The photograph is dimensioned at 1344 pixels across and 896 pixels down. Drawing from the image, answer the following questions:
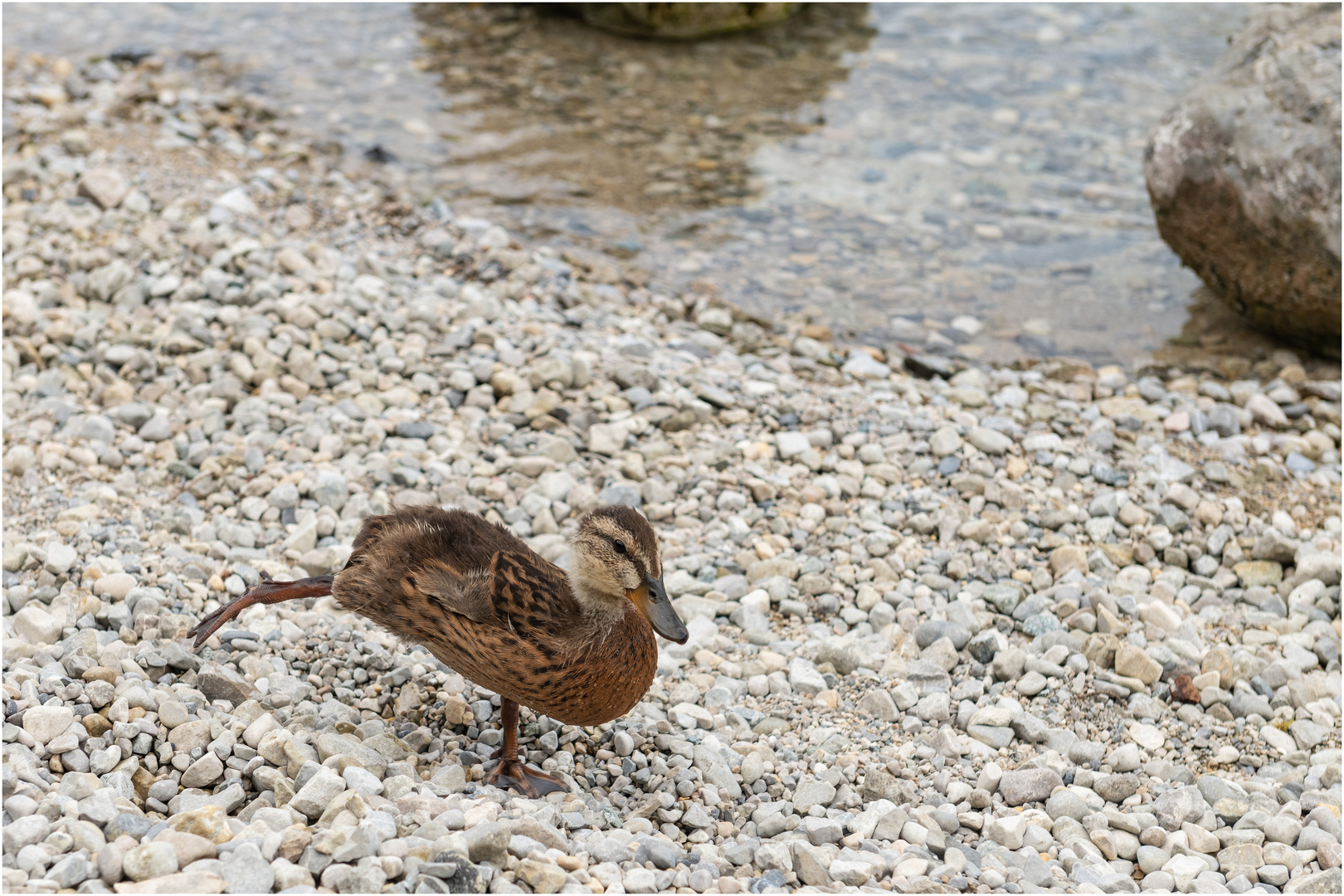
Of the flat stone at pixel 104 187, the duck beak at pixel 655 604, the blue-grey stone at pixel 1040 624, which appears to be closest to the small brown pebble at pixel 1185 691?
the blue-grey stone at pixel 1040 624

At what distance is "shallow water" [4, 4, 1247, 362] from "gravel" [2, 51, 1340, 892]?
0.92 meters

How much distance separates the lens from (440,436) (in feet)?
18.0

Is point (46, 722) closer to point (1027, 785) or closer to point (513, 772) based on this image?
point (513, 772)

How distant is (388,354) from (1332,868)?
188 inches

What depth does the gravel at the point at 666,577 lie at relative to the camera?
315 cm

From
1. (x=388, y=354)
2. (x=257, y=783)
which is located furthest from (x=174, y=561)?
(x=388, y=354)

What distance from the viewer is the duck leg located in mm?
3484

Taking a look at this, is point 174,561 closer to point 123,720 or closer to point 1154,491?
point 123,720

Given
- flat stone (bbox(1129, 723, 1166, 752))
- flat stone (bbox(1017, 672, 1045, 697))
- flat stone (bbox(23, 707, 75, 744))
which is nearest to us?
flat stone (bbox(23, 707, 75, 744))

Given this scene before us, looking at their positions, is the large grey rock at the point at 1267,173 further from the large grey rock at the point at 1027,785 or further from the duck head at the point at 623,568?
the duck head at the point at 623,568

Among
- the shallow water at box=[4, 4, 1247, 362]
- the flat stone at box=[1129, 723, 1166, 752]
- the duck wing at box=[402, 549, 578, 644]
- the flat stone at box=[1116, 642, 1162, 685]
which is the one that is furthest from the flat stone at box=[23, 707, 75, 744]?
the shallow water at box=[4, 4, 1247, 362]

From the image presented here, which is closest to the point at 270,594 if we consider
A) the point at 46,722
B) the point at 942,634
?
the point at 46,722

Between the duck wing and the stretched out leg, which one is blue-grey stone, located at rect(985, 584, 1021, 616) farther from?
the stretched out leg

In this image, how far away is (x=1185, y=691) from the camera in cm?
423
